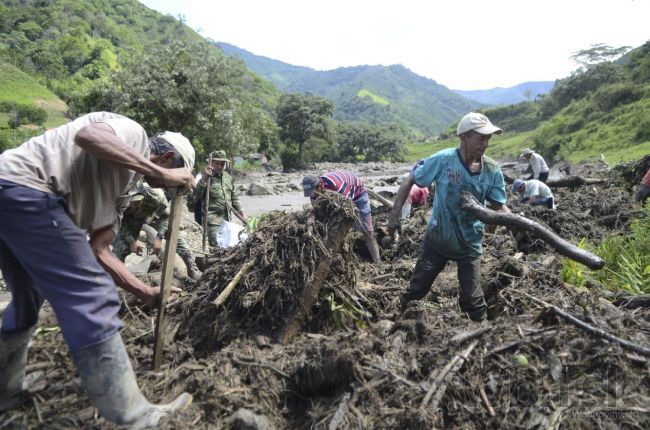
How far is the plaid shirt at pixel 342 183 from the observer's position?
6.09 meters

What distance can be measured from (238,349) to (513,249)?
17.8 ft

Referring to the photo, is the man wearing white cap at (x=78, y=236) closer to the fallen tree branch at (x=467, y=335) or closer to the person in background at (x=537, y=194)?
the fallen tree branch at (x=467, y=335)

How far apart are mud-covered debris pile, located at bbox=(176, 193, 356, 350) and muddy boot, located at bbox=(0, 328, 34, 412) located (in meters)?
1.23

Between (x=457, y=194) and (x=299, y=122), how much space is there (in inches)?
2050

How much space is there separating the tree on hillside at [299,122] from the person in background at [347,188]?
4783 cm

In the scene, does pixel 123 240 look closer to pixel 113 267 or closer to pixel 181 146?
pixel 113 267

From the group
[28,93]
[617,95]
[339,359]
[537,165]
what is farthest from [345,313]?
[28,93]

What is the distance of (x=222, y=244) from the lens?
6477 millimetres

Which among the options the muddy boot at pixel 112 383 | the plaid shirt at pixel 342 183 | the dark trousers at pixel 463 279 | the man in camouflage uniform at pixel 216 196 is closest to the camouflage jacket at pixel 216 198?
the man in camouflage uniform at pixel 216 196

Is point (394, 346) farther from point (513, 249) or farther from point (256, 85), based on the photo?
point (256, 85)

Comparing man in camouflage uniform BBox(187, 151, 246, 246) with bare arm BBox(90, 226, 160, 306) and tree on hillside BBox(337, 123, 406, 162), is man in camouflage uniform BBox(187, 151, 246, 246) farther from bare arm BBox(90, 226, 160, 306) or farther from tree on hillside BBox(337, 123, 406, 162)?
tree on hillside BBox(337, 123, 406, 162)

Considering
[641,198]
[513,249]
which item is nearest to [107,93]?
[513,249]

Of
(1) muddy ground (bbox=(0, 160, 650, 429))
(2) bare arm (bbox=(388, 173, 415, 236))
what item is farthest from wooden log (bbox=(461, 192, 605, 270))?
(2) bare arm (bbox=(388, 173, 415, 236))

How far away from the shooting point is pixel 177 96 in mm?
20312
